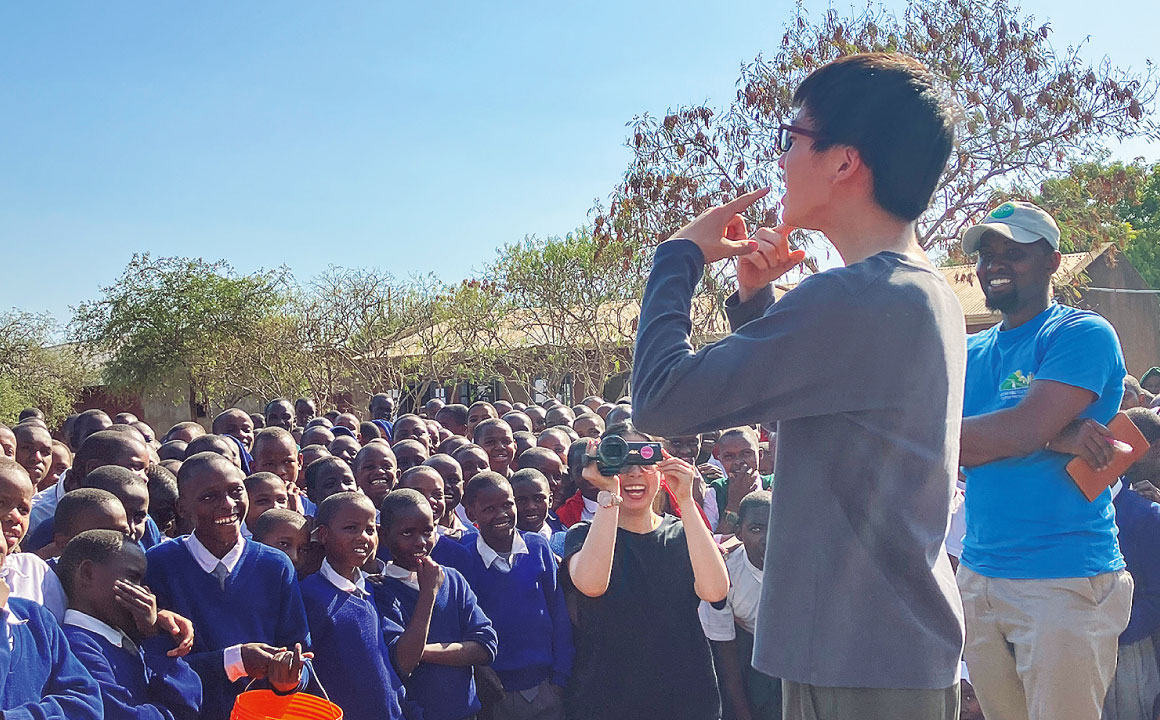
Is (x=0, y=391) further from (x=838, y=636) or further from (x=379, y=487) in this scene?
(x=838, y=636)

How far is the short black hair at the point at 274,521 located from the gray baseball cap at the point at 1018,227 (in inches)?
95.7

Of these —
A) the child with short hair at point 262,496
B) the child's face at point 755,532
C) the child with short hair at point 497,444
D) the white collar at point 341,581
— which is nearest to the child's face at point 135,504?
the child with short hair at point 262,496

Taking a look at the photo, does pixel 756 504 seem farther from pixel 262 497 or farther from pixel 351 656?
pixel 262 497

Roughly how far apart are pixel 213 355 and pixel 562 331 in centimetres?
675

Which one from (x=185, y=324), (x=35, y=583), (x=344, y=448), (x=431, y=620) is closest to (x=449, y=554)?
(x=431, y=620)

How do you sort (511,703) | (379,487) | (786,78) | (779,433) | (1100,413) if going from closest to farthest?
1. (779,433)
2. (1100,413)
3. (511,703)
4. (379,487)
5. (786,78)

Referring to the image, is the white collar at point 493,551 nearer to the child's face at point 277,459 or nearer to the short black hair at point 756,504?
the short black hair at point 756,504

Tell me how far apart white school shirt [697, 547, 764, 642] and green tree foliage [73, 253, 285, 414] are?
53.6 feet

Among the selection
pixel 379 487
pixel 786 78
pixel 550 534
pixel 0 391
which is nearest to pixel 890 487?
pixel 550 534

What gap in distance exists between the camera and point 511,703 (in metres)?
3.65

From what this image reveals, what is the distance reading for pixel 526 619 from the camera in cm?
370

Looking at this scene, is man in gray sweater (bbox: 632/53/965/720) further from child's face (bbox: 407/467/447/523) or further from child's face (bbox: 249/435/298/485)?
child's face (bbox: 249/435/298/485)

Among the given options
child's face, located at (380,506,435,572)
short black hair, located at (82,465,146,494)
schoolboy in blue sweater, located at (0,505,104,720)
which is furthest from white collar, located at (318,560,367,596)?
schoolboy in blue sweater, located at (0,505,104,720)

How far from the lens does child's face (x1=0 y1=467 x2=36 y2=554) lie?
125 inches
